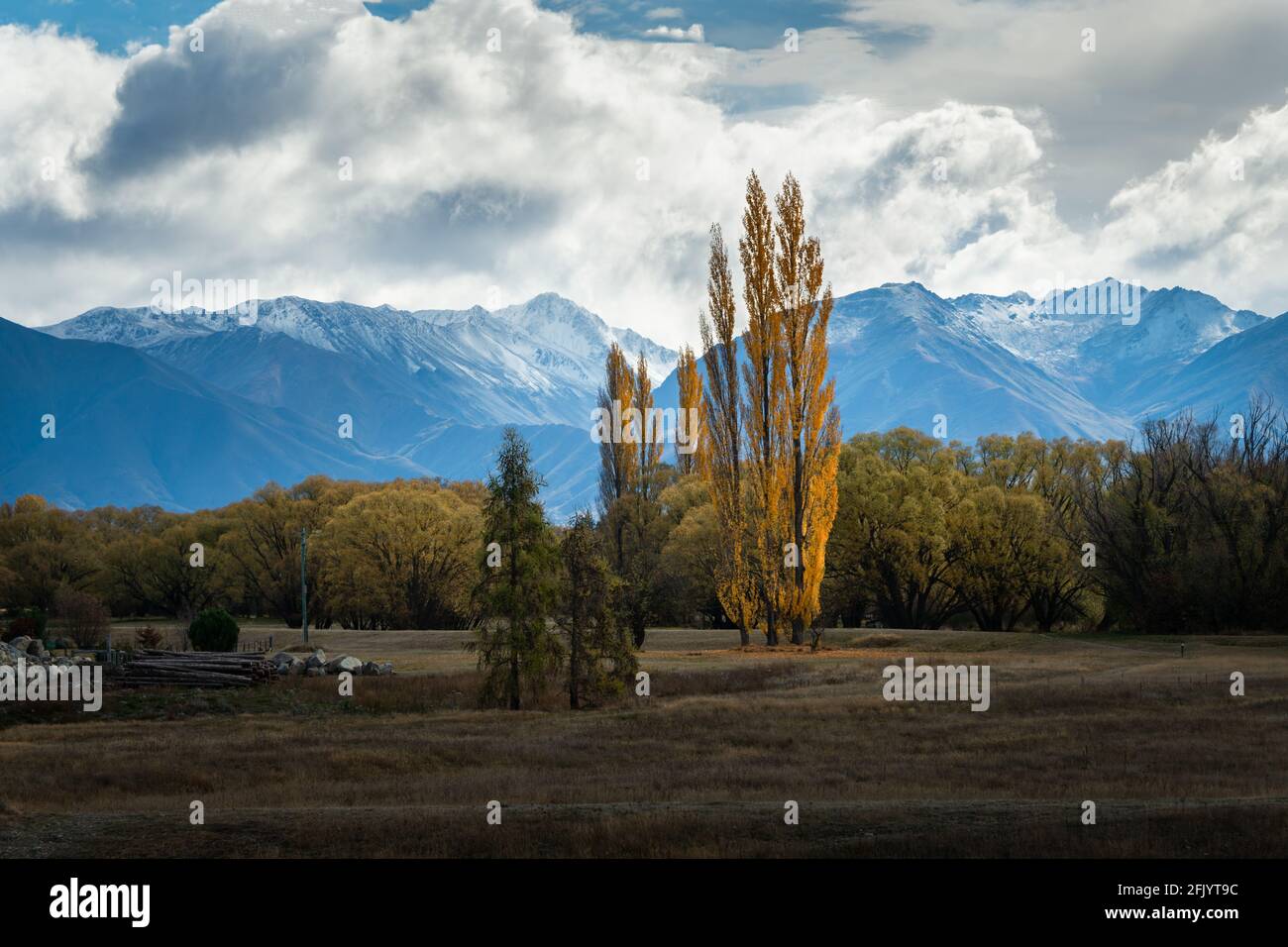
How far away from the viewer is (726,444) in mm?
56594

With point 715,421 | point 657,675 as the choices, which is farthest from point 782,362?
point 657,675

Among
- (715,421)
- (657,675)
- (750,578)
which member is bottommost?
(657,675)

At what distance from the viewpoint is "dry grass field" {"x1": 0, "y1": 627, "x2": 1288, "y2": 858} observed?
15945 millimetres

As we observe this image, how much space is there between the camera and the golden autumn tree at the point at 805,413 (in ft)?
176

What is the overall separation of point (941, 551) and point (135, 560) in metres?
70.1

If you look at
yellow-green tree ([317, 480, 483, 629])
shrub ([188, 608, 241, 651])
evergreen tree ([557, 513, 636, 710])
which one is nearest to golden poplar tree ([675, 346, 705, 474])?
yellow-green tree ([317, 480, 483, 629])

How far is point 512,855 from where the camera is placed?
15.2 meters

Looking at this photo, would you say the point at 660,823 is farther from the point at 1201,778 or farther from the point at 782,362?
the point at 782,362

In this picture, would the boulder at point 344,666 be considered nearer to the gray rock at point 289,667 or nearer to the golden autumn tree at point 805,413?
the gray rock at point 289,667

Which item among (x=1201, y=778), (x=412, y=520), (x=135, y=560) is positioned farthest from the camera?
(x=135, y=560)

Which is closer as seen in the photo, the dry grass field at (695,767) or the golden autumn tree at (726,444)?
the dry grass field at (695,767)

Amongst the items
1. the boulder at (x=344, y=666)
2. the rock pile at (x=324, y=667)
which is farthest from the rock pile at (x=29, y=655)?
the boulder at (x=344, y=666)

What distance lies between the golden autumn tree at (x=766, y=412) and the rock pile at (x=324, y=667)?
16839mm

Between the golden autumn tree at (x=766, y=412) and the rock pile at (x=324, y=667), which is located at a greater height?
the golden autumn tree at (x=766, y=412)
